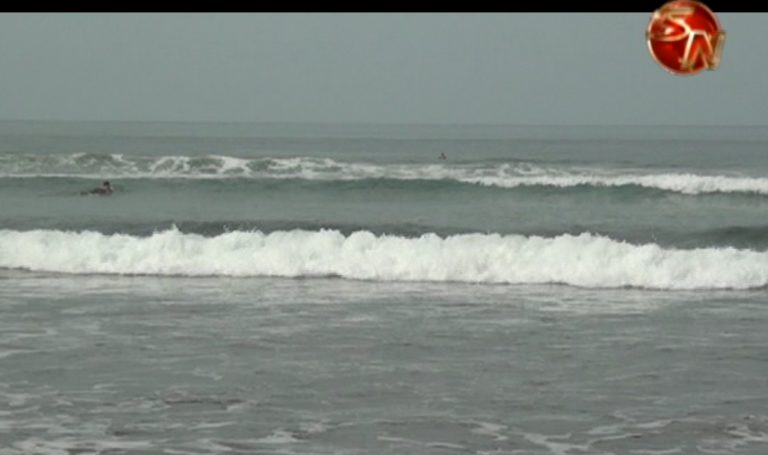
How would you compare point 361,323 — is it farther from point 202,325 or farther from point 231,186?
point 231,186

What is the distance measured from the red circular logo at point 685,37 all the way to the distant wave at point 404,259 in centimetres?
1299

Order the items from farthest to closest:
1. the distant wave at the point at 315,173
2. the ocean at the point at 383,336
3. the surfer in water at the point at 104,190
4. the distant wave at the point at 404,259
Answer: the distant wave at the point at 315,173 → the surfer in water at the point at 104,190 → the distant wave at the point at 404,259 → the ocean at the point at 383,336

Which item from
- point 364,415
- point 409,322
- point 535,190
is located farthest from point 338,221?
point 364,415

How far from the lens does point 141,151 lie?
60.2m

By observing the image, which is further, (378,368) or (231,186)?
(231,186)

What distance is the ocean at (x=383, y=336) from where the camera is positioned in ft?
24.4

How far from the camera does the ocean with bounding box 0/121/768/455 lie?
7.44m

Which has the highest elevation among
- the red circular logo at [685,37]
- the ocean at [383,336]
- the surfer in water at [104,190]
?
the surfer in water at [104,190]

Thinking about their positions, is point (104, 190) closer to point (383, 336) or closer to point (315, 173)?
point (315, 173)

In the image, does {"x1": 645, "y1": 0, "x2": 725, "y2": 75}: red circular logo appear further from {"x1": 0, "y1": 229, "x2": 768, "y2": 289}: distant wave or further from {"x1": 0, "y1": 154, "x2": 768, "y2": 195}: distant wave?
{"x1": 0, "y1": 154, "x2": 768, "y2": 195}: distant wave

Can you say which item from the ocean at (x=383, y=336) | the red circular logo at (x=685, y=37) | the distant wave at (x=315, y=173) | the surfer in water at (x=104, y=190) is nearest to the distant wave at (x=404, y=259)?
the ocean at (x=383, y=336)

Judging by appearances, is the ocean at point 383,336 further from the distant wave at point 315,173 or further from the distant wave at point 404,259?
the distant wave at point 315,173

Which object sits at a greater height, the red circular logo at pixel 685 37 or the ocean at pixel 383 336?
the red circular logo at pixel 685 37

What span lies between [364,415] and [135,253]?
1027 centimetres
